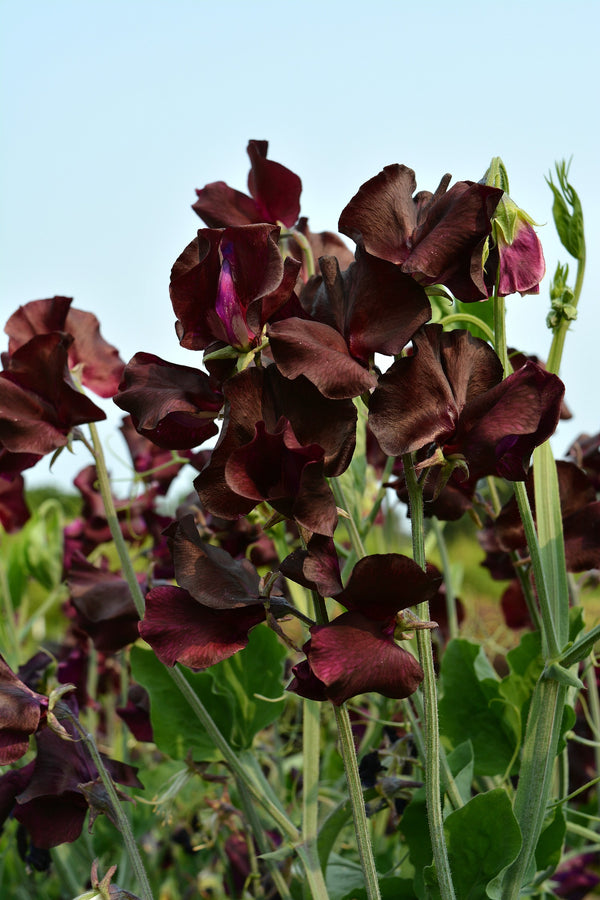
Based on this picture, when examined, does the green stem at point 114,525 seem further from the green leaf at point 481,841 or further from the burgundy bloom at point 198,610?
the green leaf at point 481,841

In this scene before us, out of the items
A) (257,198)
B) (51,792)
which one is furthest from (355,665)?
(257,198)

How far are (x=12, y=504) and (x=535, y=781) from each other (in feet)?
3.49

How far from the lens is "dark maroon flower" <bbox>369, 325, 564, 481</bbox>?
677 millimetres

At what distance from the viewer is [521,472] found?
726mm

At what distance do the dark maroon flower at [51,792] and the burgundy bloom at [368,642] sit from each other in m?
Answer: 0.41

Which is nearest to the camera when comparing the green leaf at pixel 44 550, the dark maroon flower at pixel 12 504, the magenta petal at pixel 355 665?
the magenta petal at pixel 355 665

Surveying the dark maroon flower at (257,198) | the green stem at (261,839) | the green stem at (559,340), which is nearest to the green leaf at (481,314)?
the green stem at (559,340)

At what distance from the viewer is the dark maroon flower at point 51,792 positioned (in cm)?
94

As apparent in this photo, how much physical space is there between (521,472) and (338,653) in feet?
0.70

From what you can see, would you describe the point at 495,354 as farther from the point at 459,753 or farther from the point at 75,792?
the point at 75,792

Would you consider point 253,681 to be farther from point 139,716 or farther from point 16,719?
point 16,719

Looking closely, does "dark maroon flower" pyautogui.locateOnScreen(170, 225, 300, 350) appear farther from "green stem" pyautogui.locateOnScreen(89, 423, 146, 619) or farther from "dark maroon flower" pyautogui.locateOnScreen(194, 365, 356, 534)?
"green stem" pyautogui.locateOnScreen(89, 423, 146, 619)

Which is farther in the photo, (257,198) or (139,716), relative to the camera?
(139,716)

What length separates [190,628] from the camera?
2.27 feet
